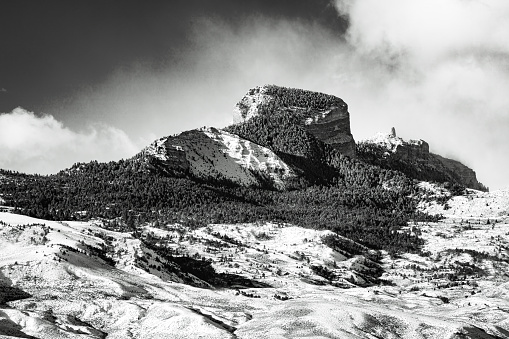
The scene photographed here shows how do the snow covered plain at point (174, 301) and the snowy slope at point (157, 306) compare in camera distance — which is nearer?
the snowy slope at point (157, 306)

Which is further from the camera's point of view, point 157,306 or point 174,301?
point 174,301

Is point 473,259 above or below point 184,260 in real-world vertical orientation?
above

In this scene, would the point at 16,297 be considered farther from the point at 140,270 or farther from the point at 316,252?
the point at 316,252

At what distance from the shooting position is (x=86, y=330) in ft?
227

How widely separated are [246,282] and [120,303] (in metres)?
61.1

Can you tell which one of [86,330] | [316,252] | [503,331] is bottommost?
[86,330]

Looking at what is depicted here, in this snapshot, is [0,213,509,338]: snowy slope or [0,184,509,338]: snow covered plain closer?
[0,213,509,338]: snowy slope

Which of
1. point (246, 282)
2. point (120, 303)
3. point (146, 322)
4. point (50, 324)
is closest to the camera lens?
point (50, 324)

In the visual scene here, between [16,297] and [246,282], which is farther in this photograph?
[246,282]

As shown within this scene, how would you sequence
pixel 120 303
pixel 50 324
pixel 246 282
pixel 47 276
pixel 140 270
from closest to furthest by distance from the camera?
pixel 50 324 < pixel 120 303 < pixel 47 276 < pixel 140 270 < pixel 246 282

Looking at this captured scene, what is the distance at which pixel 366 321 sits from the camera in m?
80.1

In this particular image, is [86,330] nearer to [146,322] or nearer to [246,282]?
[146,322]

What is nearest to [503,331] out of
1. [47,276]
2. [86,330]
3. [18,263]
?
[86,330]

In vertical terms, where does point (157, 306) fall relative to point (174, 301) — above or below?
below
